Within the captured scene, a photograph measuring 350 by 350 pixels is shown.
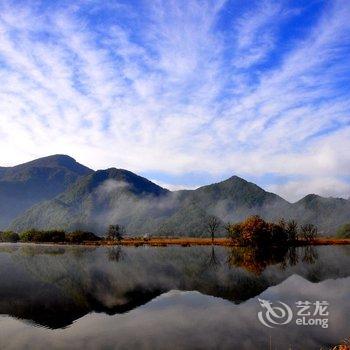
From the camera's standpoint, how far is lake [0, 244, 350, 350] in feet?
109

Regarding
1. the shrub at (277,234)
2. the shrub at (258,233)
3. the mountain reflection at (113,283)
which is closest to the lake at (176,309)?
the mountain reflection at (113,283)

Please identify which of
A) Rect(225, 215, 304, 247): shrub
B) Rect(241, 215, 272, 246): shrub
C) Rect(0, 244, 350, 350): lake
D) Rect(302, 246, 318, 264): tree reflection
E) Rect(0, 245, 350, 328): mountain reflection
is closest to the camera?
Rect(0, 244, 350, 350): lake

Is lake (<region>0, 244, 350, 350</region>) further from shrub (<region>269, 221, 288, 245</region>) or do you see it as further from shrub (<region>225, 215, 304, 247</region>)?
shrub (<region>269, 221, 288, 245</region>)

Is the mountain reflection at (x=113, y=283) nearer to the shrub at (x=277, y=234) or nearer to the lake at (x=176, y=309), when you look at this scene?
the lake at (x=176, y=309)

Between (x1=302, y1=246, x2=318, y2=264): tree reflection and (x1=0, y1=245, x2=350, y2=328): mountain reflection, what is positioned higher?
(x1=302, y1=246, x2=318, y2=264): tree reflection

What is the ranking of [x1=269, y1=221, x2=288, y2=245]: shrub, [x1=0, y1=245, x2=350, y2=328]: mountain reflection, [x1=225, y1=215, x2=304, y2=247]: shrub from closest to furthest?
[x1=0, y1=245, x2=350, y2=328]: mountain reflection
[x1=225, y1=215, x2=304, y2=247]: shrub
[x1=269, y1=221, x2=288, y2=245]: shrub

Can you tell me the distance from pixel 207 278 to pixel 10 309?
3368cm

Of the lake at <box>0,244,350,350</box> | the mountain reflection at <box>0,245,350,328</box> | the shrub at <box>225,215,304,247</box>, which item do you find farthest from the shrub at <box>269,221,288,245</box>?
the lake at <box>0,244,350,350</box>

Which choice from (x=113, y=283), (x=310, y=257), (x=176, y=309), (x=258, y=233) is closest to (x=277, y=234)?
(x=258, y=233)

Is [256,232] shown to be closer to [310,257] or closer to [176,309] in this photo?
[310,257]

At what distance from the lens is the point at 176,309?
46094 millimetres

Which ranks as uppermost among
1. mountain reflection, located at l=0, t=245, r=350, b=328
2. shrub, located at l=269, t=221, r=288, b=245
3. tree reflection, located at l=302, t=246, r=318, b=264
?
shrub, located at l=269, t=221, r=288, b=245

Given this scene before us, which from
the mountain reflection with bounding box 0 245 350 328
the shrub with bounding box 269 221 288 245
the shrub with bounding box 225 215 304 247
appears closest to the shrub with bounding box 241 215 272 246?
the shrub with bounding box 225 215 304 247

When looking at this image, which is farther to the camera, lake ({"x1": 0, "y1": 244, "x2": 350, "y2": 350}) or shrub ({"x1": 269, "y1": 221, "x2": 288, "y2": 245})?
shrub ({"x1": 269, "y1": 221, "x2": 288, "y2": 245})
